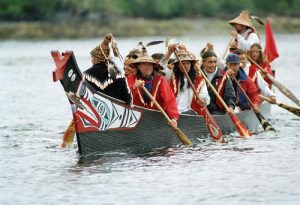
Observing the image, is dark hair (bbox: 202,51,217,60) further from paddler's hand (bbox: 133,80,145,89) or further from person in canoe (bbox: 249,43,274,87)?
person in canoe (bbox: 249,43,274,87)

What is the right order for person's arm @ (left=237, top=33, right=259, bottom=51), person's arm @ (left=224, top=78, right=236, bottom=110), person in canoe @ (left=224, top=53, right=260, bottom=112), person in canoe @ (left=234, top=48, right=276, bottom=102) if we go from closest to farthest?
person's arm @ (left=224, top=78, right=236, bottom=110) < person in canoe @ (left=224, top=53, right=260, bottom=112) < person in canoe @ (left=234, top=48, right=276, bottom=102) < person's arm @ (left=237, top=33, right=259, bottom=51)

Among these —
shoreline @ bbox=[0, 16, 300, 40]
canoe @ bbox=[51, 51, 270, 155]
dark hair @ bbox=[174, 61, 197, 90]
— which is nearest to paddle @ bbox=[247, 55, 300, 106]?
dark hair @ bbox=[174, 61, 197, 90]

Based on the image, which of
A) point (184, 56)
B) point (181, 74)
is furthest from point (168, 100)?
point (181, 74)

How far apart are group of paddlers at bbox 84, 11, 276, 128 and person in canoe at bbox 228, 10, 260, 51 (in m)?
0.07

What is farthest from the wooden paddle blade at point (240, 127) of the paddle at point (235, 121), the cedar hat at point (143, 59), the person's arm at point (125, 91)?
the person's arm at point (125, 91)

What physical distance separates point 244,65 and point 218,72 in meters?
1.57

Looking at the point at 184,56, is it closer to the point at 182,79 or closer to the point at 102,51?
the point at 182,79

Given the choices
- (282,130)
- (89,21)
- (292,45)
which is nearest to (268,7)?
(89,21)

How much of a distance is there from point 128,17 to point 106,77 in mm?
85000

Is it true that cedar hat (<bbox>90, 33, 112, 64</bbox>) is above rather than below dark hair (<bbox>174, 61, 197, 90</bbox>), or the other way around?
above

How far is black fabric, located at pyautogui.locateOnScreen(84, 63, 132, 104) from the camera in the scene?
14.7 meters

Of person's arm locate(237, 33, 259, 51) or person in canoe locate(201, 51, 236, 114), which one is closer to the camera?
person in canoe locate(201, 51, 236, 114)

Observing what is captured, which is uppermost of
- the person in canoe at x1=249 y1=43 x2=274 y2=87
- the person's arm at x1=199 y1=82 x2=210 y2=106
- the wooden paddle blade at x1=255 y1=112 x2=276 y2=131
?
the person in canoe at x1=249 y1=43 x2=274 y2=87

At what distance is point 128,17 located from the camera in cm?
9938
